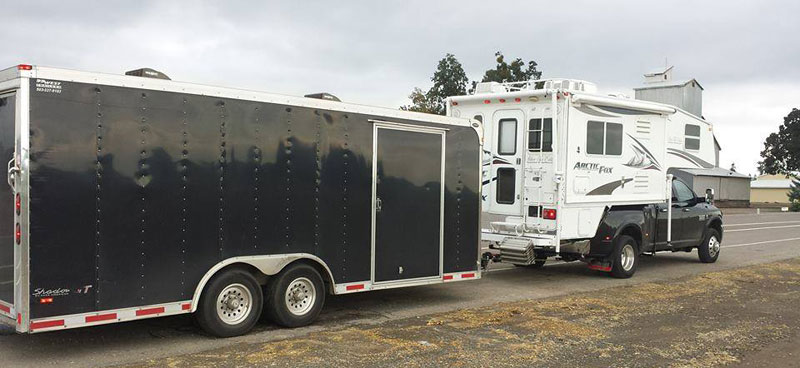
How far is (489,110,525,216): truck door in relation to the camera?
11516 millimetres

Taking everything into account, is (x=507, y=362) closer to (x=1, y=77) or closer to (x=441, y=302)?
(x=441, y=302)

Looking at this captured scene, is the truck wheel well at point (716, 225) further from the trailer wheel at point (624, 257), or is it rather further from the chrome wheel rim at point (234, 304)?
the chrome wheel rim at point (234, 304)

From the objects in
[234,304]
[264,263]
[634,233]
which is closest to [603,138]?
[634,233]

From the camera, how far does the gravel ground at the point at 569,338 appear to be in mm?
6480

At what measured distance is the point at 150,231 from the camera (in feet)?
21.2

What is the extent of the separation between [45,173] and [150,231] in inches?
42.8

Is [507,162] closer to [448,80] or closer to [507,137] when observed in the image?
[507,137]

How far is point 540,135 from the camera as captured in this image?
11.2 metres

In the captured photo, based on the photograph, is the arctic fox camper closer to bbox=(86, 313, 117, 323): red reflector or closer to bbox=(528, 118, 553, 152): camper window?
bbox=(528, 118, 553, 152): camper window

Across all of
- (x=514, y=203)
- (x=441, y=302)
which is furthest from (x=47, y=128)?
(x=514, y=203)

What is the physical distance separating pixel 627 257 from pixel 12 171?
10033 mm

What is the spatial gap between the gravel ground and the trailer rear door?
139 centimetres

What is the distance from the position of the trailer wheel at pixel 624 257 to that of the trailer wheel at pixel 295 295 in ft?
20.5

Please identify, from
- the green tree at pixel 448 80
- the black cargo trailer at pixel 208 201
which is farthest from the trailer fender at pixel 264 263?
the green tree at pixel 448 80
